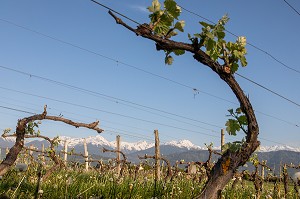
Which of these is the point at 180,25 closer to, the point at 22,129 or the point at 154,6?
the point at 154,6

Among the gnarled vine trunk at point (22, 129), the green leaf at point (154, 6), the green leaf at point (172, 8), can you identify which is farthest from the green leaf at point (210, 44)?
the gnarled vine trunk at point (22, 129)

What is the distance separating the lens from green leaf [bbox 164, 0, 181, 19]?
361 centimetres

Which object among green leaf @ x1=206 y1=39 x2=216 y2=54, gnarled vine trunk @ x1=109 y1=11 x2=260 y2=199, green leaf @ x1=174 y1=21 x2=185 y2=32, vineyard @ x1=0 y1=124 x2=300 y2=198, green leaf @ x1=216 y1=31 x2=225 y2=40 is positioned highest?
green leaf @ x1=174 y1=21 x2=185 y2=32

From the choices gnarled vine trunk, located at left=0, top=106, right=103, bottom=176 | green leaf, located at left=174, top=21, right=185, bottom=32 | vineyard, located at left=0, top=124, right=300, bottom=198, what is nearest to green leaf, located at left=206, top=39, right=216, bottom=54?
green leaf, located at left=174, top=21, right=185, bottom=32

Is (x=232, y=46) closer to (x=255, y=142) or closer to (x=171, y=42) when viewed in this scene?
(x=171, y=42)

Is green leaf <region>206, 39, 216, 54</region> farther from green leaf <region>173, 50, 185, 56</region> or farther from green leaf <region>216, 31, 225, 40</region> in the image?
green leaf <region>173, 50, 185, 56</region>

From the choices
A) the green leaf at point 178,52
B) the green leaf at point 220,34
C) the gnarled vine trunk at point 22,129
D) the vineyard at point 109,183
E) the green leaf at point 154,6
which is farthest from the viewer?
the gnarled vine trunk at point 22,129

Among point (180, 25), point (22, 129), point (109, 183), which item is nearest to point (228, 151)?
point (180, 25)

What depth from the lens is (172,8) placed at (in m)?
3.62

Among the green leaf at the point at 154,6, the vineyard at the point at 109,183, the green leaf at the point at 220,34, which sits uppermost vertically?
the green leaf at the point at 154,6

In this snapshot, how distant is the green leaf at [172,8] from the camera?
3.61 metres

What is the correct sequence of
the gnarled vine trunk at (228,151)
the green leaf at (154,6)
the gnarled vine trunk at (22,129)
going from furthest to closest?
the gnarled vine trunk at (22,129)
the gnarled vine trunk at (228,151)
the green leaf at (154,6)

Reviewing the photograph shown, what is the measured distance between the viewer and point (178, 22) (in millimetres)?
3662

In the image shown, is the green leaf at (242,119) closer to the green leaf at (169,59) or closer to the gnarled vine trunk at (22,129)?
the green leaf at (169,59)
